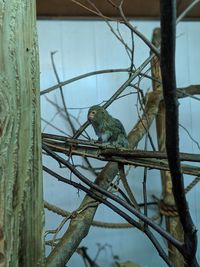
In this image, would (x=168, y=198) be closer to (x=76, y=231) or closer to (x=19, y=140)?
(x=76, y=231)

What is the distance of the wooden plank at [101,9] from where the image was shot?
62.0 inches

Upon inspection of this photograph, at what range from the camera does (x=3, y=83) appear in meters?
0.40

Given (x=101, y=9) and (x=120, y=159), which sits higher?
(x=101, y=9)

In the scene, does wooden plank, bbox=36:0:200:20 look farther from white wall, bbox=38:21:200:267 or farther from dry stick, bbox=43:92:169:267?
dry stick, bbox=43:92:169:267

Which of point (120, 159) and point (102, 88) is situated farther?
point (102, 88)

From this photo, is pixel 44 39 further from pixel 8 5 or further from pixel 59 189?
pixel 8 5

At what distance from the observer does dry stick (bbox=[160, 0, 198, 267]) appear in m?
0.31

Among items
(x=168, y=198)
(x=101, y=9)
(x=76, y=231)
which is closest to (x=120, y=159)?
(x=76, y=231)

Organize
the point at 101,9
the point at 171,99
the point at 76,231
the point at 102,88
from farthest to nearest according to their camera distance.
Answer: the point at 102,88
the point at 101,9
the point at 76,231
the point at 171,99

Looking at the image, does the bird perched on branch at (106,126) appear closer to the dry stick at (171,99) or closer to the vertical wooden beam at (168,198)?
the vertical wooden beam at (168,198)

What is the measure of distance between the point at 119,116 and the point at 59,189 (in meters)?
0.38

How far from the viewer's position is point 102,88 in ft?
5.83

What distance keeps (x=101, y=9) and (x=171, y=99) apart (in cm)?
135

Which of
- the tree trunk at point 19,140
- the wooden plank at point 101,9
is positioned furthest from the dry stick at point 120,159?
the wooden plank at point 101,9
